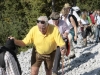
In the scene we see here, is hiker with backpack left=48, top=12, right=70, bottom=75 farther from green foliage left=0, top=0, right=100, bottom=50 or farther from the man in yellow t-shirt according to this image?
green foliage left=0, top=0, right=100, bottom=50

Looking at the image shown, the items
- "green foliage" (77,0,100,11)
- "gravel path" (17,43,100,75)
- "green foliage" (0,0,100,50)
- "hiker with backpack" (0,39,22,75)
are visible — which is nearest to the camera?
"hiker with backpack" (0,39,22,75)

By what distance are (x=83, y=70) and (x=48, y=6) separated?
4023 cm

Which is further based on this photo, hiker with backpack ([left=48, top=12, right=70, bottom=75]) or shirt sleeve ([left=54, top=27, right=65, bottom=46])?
hiker with backpack ([left=48, top=12, right=70, bottom=75])

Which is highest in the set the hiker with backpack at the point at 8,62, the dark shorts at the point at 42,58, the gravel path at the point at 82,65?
the hiker with backpack at the point at 8,62

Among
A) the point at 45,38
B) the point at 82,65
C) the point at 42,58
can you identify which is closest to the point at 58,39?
the point at 45,38

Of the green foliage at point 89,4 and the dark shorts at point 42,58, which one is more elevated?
the dark shorts at point 42,58

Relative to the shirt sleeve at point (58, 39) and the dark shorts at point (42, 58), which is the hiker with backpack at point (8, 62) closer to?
the shirt sleeve at point (58, 39)

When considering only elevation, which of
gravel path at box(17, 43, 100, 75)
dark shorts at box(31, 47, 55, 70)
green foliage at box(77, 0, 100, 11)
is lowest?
green foliage at box(77, 0, 100, 11)

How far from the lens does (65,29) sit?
769cm

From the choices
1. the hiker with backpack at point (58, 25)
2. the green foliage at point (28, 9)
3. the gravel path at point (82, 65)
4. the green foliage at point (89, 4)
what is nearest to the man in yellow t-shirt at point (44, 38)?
the hiker with backpack at point (58, 25)

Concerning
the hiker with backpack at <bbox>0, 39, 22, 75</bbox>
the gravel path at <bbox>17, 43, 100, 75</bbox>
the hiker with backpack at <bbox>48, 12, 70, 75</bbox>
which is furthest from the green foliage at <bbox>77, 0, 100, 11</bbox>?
the hiker with backpack at <bbox>0, 39, 22, 75</bbox>

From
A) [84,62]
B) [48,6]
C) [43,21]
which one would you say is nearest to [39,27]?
[43,21]

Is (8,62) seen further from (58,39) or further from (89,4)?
(89,4)

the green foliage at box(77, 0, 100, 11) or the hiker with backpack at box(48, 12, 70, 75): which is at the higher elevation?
the hiker with backpack at box(48, 12, 70, 75)
